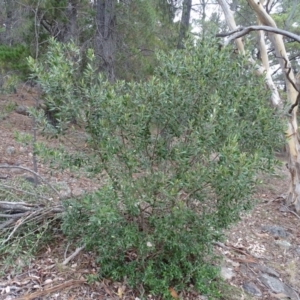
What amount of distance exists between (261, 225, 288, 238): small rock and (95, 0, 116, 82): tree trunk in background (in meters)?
4.04

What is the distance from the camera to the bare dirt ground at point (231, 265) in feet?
9.53

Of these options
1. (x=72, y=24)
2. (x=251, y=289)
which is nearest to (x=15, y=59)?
(x=72, y=24)

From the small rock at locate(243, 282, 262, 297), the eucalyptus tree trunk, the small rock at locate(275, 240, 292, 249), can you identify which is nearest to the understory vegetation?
the small rock at locate(243, 282, 262, 297)

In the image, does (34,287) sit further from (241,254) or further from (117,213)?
(241,254)

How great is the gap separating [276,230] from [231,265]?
1680 mm

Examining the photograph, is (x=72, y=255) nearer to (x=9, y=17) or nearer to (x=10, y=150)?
(x=10, y=150)

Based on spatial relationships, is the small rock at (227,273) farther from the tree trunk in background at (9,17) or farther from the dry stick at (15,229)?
the tree trunk in background at (9,17)

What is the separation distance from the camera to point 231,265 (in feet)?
13.0

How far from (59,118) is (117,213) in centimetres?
84

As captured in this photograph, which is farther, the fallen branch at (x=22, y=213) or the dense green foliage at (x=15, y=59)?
the dense green foliage at (x=15, y=59)

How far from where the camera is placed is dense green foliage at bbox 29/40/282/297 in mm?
2496

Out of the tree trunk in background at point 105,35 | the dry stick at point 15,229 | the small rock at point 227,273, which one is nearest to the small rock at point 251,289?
the small rock at point 227,273

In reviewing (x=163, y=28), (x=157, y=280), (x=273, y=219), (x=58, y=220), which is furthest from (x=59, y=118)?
(x=163, y=28)

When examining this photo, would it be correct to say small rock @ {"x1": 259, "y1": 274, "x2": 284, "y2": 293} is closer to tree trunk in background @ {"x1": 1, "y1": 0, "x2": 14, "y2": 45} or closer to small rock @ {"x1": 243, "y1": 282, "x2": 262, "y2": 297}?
small rock @ {"x1": 243, "y1": 282, "x2": 262, "y2": 297}
